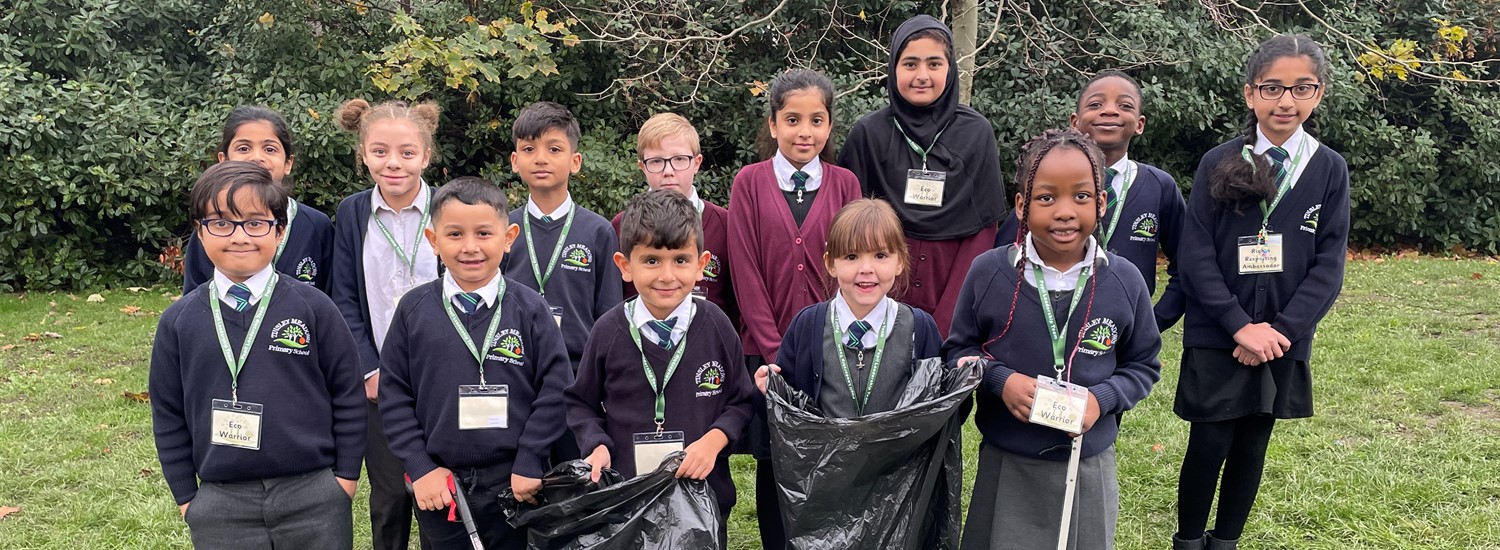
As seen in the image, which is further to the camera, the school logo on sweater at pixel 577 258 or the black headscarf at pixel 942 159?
the black headscarf at pixel 942 159

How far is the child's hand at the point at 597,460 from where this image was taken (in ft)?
8.87

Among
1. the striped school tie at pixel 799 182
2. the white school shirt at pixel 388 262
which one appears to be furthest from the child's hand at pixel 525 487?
the striped school tie at pixel 799 182

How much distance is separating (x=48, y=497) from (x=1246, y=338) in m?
4.78

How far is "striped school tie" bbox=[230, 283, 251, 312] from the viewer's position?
8.88ft

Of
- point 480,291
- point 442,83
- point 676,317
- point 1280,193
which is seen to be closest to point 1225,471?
point 1280,193

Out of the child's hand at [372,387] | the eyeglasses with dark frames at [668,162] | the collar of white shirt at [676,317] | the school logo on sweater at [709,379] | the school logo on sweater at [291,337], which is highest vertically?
the eyeglasses with dark frames at [668,162]

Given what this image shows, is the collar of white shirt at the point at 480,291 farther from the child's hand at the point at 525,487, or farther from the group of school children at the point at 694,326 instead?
the child's hand at the point at 525,487

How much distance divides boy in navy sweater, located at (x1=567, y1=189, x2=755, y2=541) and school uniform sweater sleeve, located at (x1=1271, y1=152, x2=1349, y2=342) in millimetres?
1779

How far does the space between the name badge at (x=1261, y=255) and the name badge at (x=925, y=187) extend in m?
0.99

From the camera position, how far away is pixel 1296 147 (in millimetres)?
3297

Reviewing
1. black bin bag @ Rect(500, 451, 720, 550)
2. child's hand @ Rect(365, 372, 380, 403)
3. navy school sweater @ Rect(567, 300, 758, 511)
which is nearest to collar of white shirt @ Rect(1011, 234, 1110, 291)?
navy school sweater @ Rect(567, 300, 758, 511)

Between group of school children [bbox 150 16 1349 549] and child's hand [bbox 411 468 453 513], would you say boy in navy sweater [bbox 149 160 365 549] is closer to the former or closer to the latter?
group of school children [bbox 150 16 1349 549]

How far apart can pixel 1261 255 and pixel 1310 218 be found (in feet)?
0.63

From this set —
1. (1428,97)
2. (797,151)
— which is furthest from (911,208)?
(1428,97)
